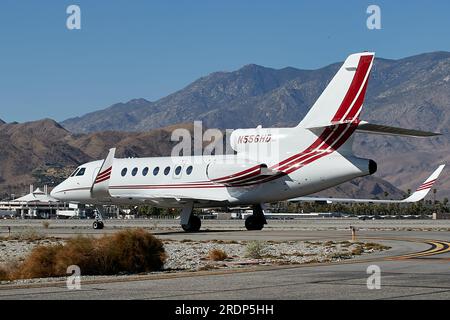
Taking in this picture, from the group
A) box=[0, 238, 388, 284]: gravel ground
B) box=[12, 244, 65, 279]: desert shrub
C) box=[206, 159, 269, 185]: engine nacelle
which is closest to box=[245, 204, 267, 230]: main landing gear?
box=[206, 159, 269, 185]: engine nacelle

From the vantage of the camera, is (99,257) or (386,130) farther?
(386,130)

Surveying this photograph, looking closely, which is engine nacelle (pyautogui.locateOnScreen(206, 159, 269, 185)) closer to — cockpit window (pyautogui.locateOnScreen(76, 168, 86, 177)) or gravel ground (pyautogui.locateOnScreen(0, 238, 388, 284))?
gravel ground (pyautogui.locateOnScreen(0, 238, 388, 284))

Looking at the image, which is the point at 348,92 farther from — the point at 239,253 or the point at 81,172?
the point at 81,172

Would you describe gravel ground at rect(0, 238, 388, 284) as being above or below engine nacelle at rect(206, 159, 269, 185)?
below

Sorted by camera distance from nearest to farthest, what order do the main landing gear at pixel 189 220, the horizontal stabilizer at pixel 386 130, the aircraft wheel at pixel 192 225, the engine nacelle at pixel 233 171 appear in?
the horizontal stabilizer at pixel 386 130
the engine nacelle at pixel 233 171
the main landing gear at pixel 189 220
the aircraft wheel at pixel 192 225

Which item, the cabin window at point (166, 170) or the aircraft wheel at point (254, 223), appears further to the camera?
the cabin window at point (166, 170)

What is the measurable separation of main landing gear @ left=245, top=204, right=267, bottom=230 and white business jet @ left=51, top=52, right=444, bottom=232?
0.06m

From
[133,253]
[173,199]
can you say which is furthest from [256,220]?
[133,253]

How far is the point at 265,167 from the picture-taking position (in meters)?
41.5

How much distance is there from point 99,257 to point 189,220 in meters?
24.3

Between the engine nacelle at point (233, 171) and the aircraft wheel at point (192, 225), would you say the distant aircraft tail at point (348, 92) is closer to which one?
the engine nacelle at point (233, 171)

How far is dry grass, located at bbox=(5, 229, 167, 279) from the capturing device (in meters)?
20.8

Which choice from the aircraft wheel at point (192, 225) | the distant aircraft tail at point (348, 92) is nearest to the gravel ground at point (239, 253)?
the distant aircraft tail at point (348, 92)

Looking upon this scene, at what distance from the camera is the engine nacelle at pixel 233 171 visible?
137ft
